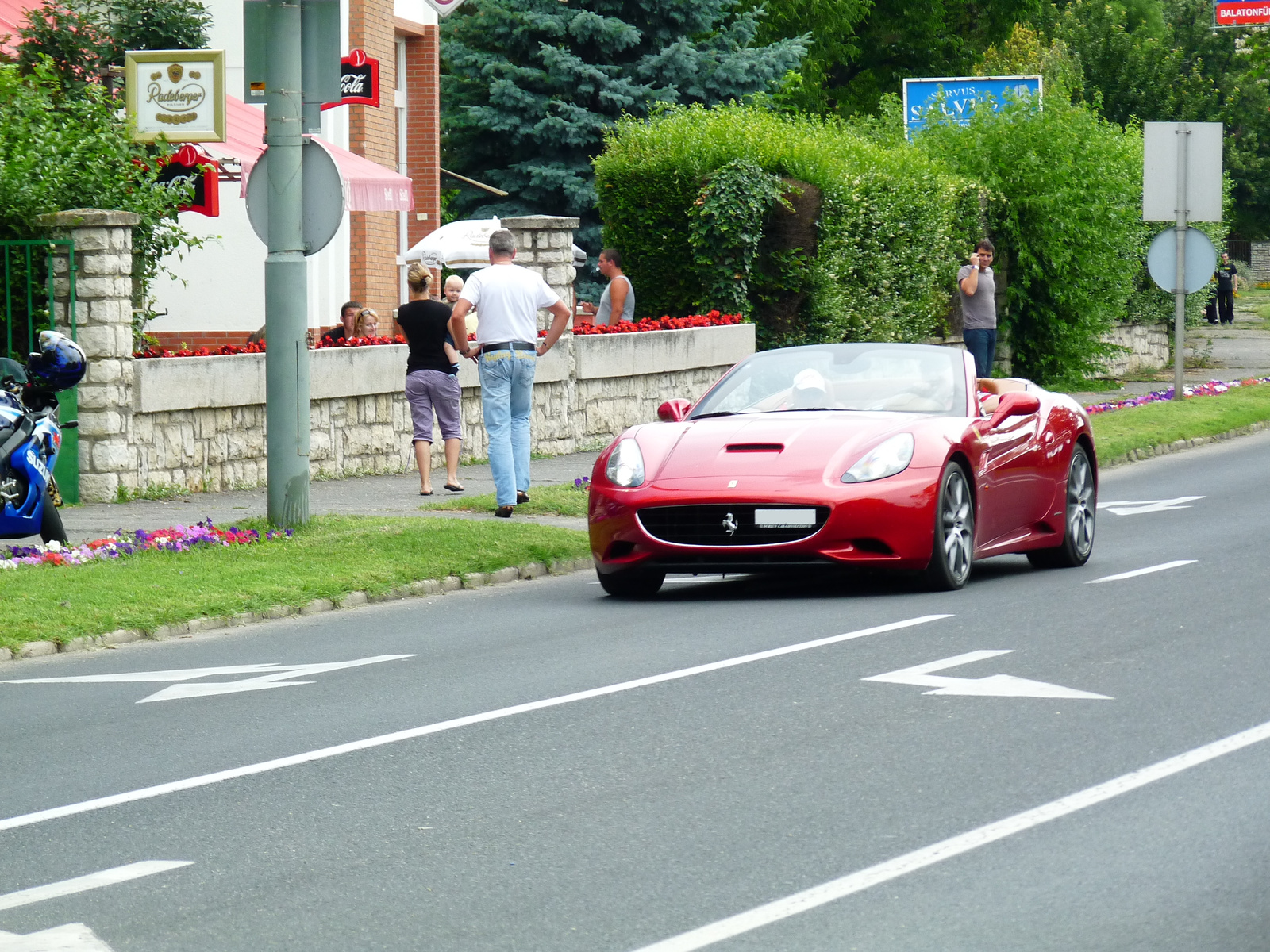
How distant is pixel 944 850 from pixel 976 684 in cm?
261

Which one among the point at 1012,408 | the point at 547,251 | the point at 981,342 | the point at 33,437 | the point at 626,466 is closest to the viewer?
the point at 626,466

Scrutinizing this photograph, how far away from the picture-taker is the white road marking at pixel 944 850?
186 inches

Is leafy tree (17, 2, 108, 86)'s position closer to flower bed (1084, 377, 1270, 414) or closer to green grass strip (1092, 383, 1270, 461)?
green grass strip (1092, 383, 1270, 461)

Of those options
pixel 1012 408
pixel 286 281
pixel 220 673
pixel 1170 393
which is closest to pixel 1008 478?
pixel 1012 408

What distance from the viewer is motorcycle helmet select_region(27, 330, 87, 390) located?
12.7 meters

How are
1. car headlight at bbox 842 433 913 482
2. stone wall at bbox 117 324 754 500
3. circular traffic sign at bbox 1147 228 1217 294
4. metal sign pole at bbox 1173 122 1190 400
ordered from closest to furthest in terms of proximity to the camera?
car headlight at bbox 842 433 913 482, stone wall at bbox 117 324 754 500, metal sign pole at bbox 1173 122 1190 400, circular traffic sign at bbox 1147 228 1217 294

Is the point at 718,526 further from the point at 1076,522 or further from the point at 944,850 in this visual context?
the point at 944,850

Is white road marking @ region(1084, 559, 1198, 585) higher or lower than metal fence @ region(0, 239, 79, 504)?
lower

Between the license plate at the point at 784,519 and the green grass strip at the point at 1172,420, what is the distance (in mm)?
10242

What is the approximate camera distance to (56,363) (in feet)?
41.7

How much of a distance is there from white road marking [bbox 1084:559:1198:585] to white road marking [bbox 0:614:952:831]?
2122 mm

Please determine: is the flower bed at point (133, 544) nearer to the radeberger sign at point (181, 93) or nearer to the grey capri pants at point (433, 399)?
the grey capri pants at point (433, 399)

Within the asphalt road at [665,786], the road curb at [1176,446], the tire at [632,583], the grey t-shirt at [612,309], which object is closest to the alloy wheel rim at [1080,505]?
the asphalt road at [665,786]

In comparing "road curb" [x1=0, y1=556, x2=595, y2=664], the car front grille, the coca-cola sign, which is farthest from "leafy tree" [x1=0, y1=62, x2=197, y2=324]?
the coca-cola sign
